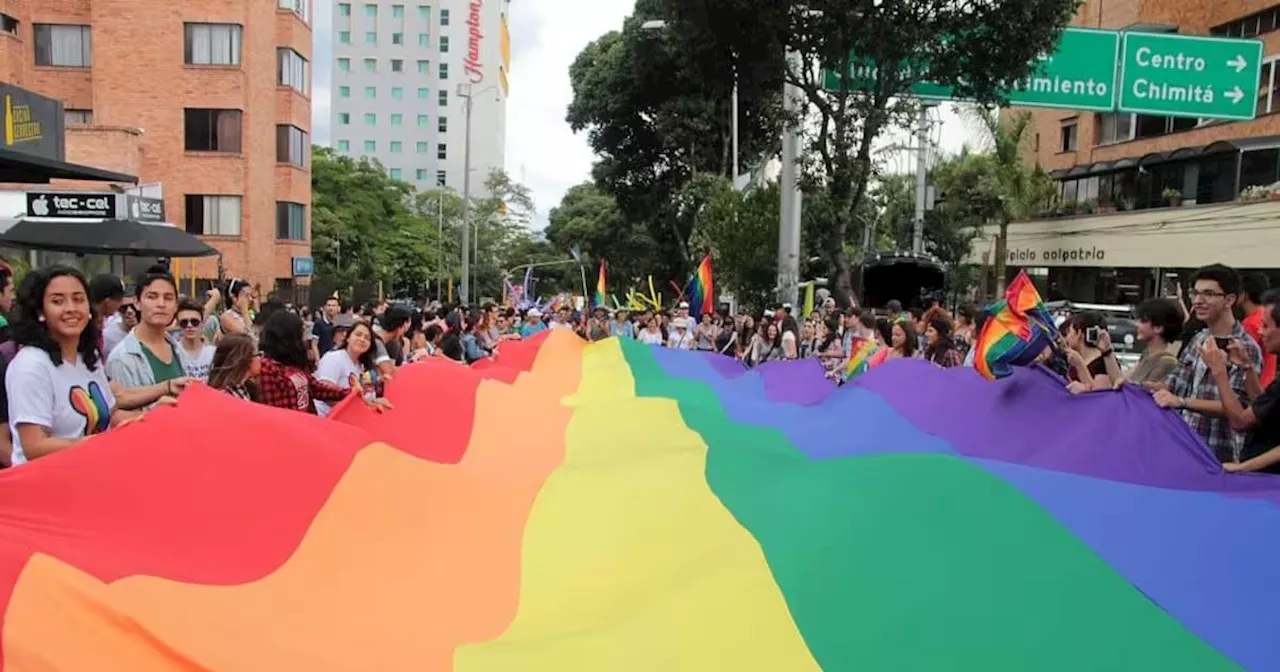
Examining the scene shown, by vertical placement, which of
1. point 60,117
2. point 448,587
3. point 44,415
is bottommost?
point 448,587

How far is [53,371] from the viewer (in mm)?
3898

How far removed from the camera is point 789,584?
10.9ft

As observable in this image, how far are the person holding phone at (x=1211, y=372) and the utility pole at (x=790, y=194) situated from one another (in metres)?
12.6

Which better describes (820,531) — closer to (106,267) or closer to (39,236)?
(39,236)

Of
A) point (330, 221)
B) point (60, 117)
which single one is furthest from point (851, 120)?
point (330, 221)

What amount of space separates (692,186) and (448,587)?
27.4 m

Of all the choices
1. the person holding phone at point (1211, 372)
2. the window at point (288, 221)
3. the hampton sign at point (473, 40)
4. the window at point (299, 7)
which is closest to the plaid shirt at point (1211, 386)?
the person holding phone at point (1211, 372)

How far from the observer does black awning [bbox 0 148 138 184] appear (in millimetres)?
8602

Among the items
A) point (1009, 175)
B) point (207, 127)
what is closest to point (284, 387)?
point (1009, 175)

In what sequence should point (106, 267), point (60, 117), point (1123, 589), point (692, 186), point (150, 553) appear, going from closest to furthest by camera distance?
point (1123, 589) < point (150, 553) < point (60, 117) < point (106, 267) < point (692, 186)

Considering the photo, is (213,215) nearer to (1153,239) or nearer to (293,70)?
(293,70)

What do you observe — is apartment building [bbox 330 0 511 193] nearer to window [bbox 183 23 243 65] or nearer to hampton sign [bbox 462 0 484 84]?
hampton sign [bbox 462 0 484 84]

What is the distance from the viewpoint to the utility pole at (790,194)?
58.7ft

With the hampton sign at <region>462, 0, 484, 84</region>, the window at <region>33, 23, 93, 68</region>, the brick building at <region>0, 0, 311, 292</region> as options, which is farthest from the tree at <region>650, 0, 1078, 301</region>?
the hampton sign at <region>462, 0, 484, 84</region>
